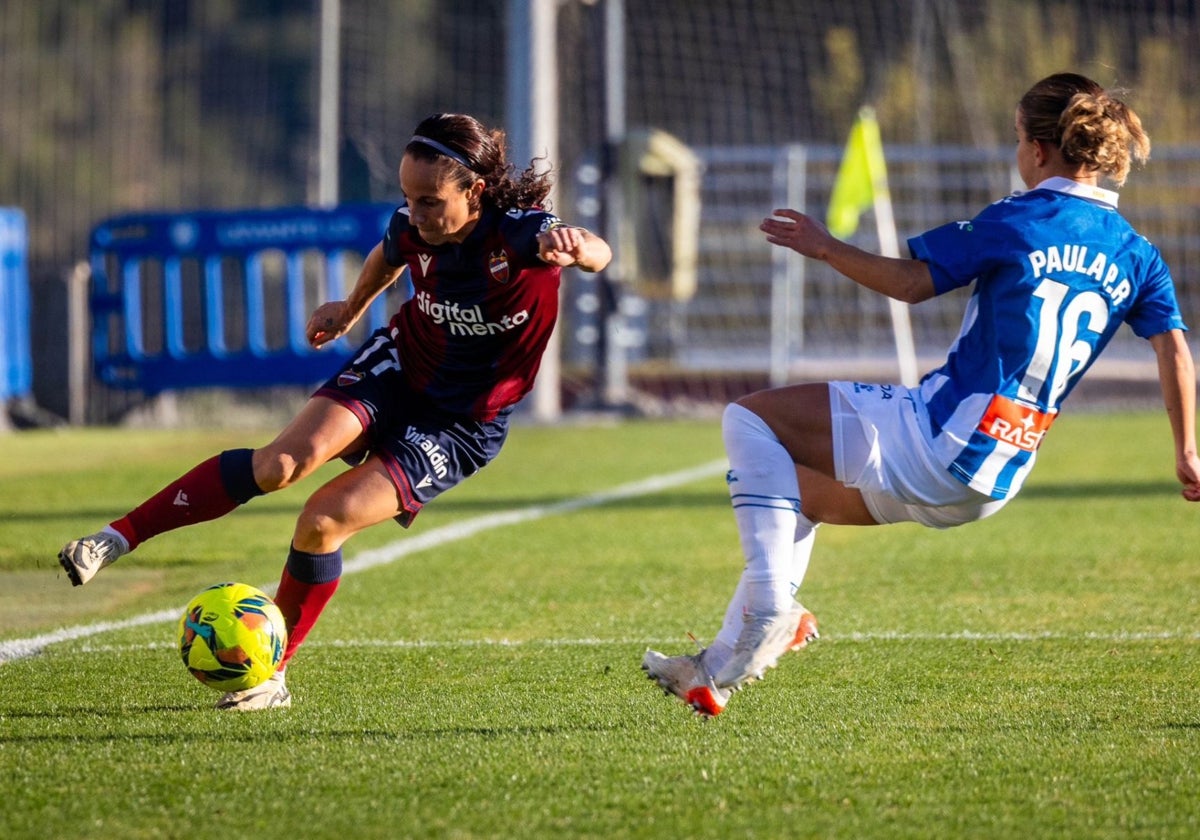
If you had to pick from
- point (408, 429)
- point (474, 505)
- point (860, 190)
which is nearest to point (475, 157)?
point (408, 429)

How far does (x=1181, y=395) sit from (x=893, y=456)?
798 mm

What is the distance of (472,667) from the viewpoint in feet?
16.6

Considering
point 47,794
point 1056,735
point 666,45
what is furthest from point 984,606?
point 666,45

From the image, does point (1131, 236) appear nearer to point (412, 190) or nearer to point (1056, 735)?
point (1056, 735)

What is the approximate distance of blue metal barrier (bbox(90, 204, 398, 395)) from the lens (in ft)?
50.4

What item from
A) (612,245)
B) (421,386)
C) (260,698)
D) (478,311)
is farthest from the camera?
(612,245)

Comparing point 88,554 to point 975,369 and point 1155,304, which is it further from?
point 1155,304

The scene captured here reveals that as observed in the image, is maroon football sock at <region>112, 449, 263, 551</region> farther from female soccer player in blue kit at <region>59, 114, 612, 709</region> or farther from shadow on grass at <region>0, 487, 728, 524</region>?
shadow on grass at <region>0, 487, 728, 524</region>

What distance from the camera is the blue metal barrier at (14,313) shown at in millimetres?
15500

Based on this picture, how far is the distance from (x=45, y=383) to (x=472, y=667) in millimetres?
12177

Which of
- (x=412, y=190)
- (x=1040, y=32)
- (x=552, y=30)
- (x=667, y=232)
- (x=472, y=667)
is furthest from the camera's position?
(x=1040, y=32)

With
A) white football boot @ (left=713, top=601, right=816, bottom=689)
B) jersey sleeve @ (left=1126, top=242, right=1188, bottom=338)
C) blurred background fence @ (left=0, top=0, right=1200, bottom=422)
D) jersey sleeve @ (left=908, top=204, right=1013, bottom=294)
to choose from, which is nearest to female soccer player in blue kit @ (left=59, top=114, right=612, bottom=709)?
jersey sleeve @ (left=908, top=204, right=1013, bottom=294)

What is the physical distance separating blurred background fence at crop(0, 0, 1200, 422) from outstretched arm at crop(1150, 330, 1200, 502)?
1187 cm

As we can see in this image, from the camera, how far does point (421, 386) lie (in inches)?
196
